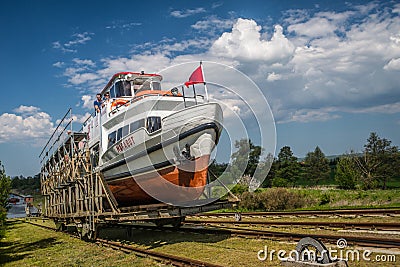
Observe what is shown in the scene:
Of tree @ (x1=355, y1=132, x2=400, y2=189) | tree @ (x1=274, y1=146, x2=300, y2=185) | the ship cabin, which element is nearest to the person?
the ship cabin

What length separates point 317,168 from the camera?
62.8 m

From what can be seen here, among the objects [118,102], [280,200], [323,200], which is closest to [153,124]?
[118,102]

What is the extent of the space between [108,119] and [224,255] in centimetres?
720

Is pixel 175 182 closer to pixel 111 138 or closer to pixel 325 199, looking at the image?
pixel 111 138

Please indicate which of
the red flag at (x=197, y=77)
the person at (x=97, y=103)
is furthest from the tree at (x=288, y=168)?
the red flag at (x=197, y=77)

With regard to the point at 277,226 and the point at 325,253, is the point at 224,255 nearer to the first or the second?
the point at 325,253

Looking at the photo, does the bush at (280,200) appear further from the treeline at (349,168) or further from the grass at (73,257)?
the grass at (73,257)

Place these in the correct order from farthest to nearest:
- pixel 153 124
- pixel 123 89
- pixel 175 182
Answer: pixel 123 89 → pixel 153 124 → pixel 175 182

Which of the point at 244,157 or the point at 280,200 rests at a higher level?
the point at 244,157

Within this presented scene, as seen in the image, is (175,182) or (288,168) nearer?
(175,182)

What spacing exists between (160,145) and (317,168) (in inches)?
2189

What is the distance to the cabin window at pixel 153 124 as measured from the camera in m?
11.8

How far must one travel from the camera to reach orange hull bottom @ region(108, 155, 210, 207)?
11.1 meters

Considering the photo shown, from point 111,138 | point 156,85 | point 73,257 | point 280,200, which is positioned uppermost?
point 156,85
